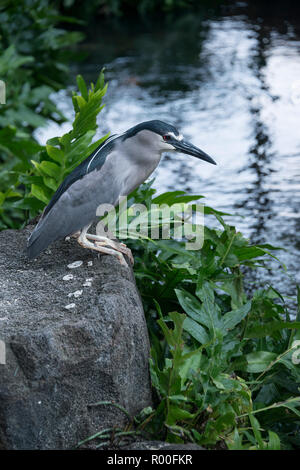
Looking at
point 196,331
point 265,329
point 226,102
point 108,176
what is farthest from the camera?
point 226,102

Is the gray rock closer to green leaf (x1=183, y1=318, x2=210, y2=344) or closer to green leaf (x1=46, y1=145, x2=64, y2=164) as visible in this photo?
green leaf (x1=183, y1=318, x2=210, y2=344)

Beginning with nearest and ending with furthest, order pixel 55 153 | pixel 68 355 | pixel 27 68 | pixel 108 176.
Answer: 1. pixel 68 355
2. pixel 108 176
3. pixel 55 153
4. pixel 27 68

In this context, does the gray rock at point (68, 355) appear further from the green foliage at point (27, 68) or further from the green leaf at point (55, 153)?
the green foliage at point (27, 68)

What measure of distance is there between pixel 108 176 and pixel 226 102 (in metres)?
4.09

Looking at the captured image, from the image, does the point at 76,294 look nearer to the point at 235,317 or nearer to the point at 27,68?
the point at 235,317

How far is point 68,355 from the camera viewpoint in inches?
74.9

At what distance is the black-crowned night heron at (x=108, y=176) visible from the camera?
216 centimetres

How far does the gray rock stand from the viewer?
1.85 m

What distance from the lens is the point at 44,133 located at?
582 centimetres

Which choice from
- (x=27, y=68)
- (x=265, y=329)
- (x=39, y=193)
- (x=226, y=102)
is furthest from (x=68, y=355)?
(x=226, y=102)

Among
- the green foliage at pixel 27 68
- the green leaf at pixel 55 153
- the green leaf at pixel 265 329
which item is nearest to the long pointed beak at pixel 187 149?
the green leaf at pixel 265 329

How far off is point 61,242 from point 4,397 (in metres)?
0.83
